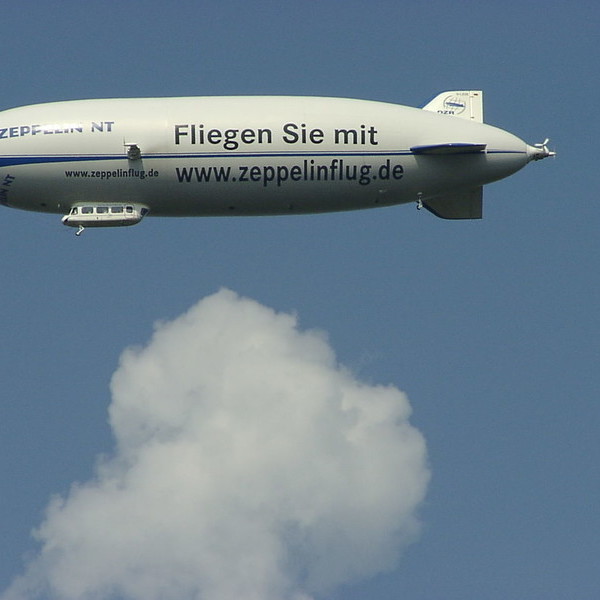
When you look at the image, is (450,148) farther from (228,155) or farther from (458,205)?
(228,155)

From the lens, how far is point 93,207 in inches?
2164

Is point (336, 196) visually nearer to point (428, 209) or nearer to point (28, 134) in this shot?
point (428, 209)

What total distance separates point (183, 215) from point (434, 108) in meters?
10.4

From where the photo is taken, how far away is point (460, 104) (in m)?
58.1

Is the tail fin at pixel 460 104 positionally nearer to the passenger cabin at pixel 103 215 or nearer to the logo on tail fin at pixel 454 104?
the logo on tail fin at pixel 454 104

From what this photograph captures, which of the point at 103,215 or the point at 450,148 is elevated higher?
the point at 450,148

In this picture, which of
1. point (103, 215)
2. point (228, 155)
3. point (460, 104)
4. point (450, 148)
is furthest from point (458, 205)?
point (103, 215)

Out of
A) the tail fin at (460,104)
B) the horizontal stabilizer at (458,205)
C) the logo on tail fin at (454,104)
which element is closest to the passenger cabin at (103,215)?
the horizontal stabilizer at (458,205)

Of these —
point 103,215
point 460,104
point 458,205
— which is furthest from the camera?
point 460,104

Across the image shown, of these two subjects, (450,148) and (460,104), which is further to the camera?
(460,104)

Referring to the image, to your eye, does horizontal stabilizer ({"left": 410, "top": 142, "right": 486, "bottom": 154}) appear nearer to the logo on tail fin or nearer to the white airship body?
the white airship body

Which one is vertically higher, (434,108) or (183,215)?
(434,108)

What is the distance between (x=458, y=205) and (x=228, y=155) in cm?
945

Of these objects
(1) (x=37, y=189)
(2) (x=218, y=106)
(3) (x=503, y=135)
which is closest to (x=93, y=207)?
(1) (x=37, y=189)
